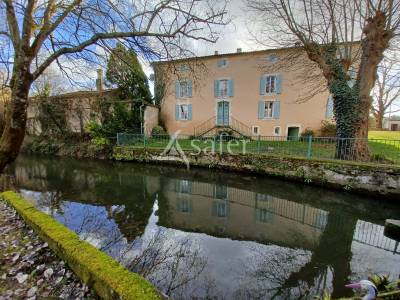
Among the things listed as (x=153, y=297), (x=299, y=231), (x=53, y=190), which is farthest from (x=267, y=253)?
(x=53, y=190)

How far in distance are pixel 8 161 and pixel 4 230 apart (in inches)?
43.6

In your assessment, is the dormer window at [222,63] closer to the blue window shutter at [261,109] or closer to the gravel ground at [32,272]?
the blue window shutter at [261,109]

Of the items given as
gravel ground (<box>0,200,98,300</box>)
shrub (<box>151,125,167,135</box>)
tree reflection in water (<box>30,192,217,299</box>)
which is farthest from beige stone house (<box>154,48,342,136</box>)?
gravel ground (<box>0,200,98,300</box>)

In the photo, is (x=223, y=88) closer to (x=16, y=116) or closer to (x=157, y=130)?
(x=157, y=130)

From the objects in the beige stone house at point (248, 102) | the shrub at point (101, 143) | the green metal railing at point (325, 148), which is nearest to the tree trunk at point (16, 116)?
the green metal railing at point (325, 148)

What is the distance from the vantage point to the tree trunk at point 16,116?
3191 millimetres

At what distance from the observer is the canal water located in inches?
131

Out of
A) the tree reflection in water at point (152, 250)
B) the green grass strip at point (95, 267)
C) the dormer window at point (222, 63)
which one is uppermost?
the dormer window at point (222, 63)

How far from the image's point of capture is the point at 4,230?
3564 mm

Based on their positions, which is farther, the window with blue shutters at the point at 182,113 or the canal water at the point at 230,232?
the window with blue shutters at the point at 182,113

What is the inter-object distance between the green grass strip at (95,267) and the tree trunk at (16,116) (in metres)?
1.14

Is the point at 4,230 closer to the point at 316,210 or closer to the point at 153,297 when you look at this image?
the point at 153,297

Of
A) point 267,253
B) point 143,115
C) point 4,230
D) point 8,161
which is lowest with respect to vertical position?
point 267,253

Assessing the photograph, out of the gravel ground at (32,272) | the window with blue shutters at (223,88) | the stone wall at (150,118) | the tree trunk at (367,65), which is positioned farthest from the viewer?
the window with blue shutters at (223,88)
